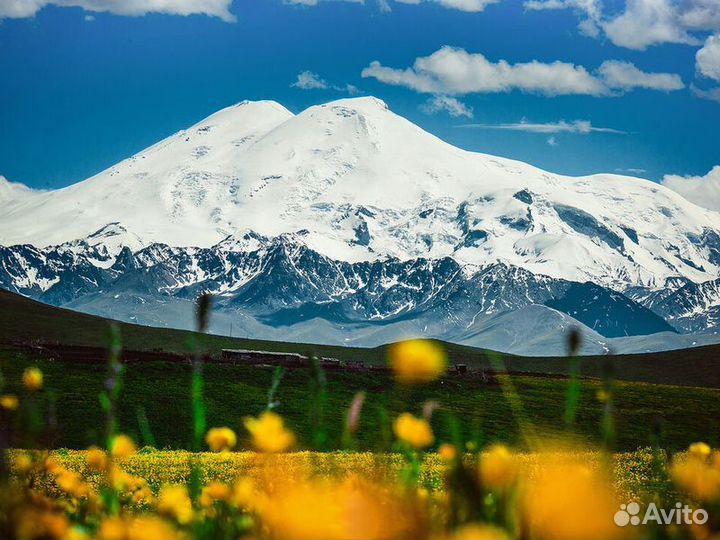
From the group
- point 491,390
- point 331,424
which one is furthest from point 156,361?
point 491,390

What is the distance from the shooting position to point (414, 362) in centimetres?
391

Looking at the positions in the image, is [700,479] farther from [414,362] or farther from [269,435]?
[269,435]

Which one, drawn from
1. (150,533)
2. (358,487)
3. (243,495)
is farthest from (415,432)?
(243,495)

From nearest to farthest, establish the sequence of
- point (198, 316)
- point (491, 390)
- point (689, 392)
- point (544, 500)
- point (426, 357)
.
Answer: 1. point (544, 500)
2. point (426, 357)
3. point (198, 316)
4. point (491, 390)
5. point (689, 392)

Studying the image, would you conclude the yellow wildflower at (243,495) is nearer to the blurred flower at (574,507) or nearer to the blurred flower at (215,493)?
the blurred flower at (215,493)

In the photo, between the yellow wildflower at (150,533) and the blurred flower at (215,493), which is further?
the blurred flower at (215,493)

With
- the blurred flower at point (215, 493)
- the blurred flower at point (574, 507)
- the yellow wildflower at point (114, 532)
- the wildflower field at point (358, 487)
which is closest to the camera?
the blurred flower at point (574, 507)

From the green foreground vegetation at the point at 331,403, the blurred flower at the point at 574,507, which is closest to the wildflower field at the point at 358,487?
the blurred flower at the point at 574,507

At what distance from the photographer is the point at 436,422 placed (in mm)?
61719

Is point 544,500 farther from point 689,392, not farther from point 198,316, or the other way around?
point 689,392

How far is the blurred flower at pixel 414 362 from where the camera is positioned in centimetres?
390

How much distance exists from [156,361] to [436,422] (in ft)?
83.0

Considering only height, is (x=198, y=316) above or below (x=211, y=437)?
above

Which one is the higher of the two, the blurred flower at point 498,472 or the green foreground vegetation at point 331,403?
the blurred flower at point 498,472
